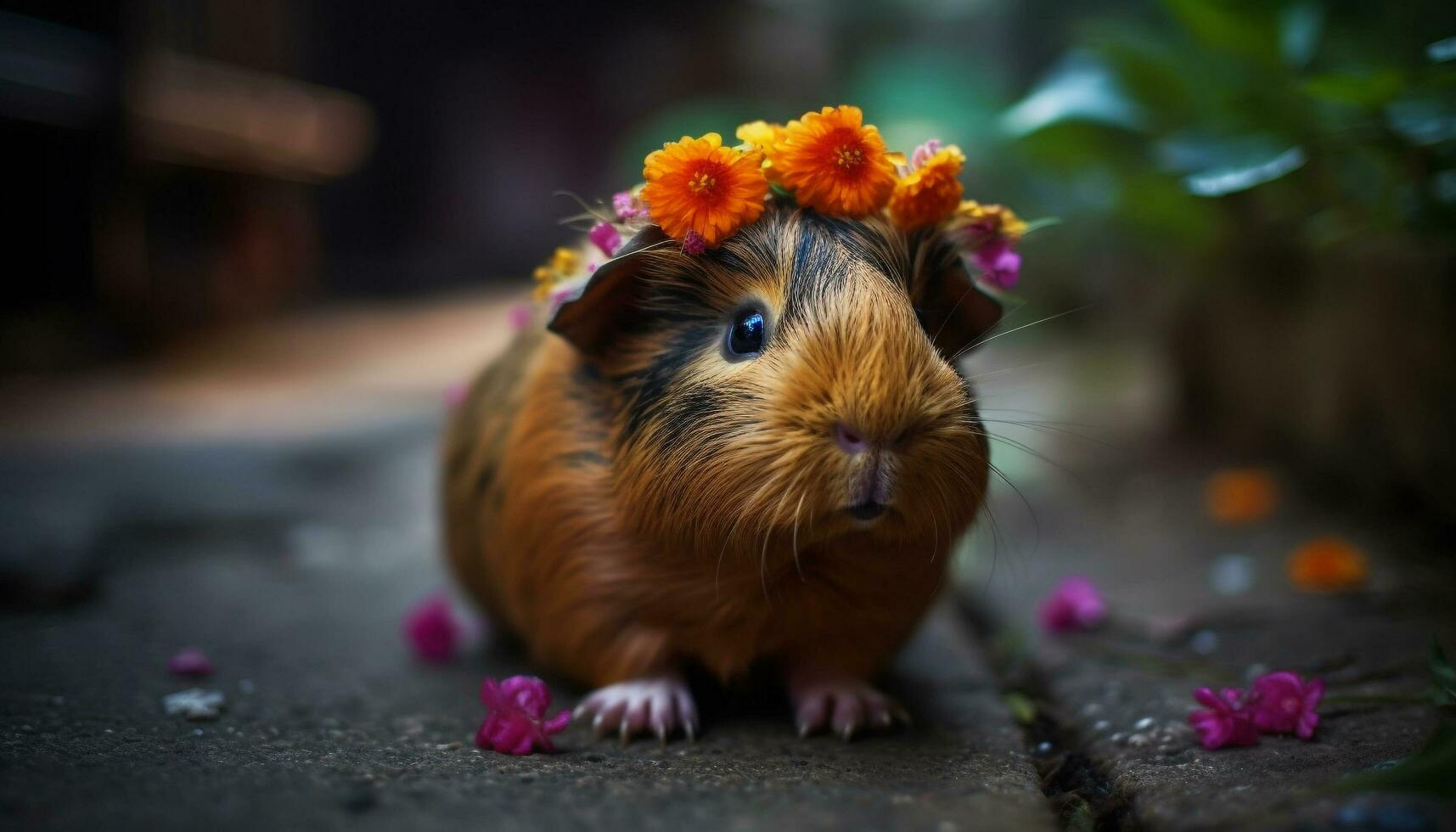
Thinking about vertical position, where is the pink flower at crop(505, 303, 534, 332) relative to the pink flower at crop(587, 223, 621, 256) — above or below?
below

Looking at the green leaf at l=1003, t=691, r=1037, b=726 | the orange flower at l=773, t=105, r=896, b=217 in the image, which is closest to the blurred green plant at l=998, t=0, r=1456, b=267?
the orange flower at l=773, t=105, r=896, b=217

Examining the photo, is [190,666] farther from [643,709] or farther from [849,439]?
[849,439]

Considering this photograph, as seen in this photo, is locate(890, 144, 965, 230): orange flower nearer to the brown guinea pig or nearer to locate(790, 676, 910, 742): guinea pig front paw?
the brown guinea pig

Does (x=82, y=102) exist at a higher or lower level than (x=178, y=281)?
higher

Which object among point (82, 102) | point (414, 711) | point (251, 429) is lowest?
point (414, 711)

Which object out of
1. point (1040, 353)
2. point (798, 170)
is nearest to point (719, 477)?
point (798, 170)

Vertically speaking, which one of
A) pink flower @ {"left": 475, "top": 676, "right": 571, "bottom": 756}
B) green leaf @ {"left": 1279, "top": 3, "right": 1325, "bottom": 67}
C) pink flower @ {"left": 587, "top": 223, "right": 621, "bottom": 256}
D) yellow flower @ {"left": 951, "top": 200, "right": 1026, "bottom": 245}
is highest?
green leaf @ {"left": 1279, "top": 3, "right": 1325, "bottom": 67}

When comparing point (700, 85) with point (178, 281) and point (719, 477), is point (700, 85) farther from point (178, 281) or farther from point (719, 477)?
point (719, 477)
